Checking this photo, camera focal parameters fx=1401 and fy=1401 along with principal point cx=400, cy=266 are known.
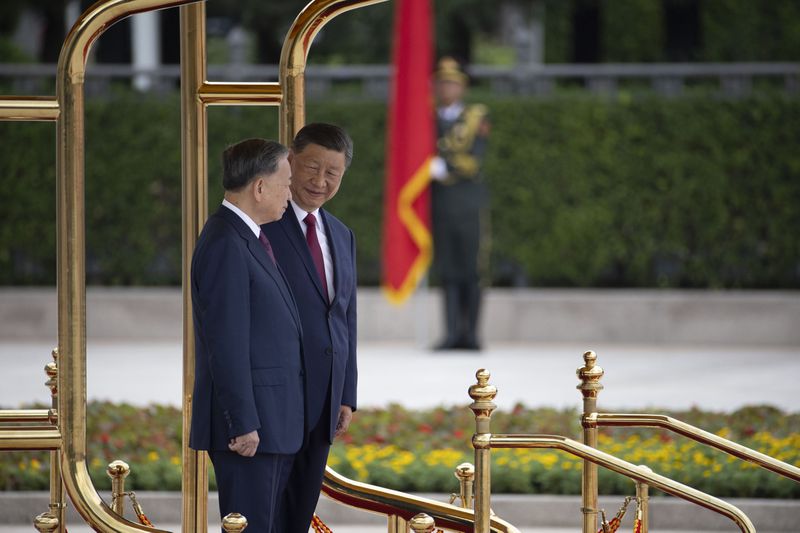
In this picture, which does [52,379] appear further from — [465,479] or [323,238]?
[465,479]

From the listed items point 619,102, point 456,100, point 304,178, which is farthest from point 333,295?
point 619,102

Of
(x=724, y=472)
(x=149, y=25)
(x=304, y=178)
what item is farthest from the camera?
(x=149, y=25)

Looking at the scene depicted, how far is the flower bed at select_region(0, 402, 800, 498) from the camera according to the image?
646 centimetres

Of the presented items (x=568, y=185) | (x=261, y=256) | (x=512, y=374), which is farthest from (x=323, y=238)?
(x=568, y=185)

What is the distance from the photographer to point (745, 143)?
42.9ft

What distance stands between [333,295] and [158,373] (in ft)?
23.6

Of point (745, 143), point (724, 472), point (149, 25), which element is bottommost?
point (724, 472)

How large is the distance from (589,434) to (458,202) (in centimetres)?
747

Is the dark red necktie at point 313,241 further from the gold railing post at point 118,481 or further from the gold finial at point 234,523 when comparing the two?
the gold railing post at point 118,481

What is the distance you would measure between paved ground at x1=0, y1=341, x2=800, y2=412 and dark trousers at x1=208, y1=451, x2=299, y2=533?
532cm

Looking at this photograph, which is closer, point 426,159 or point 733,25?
point 426,159

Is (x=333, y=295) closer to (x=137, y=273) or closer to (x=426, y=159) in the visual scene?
(x=426, y=159)

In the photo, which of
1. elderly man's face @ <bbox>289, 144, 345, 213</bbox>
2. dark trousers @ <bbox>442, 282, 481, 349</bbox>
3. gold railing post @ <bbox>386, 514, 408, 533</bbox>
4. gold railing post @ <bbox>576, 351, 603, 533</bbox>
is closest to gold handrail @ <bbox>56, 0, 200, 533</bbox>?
elderly man's face @ <bbox>289, 144, 345, 213</bbox>

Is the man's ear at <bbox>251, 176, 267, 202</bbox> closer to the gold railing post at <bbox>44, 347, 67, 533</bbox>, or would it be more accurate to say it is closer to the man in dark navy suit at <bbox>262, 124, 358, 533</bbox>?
the man in dark navy suit at <bbox>262, 124, 358, 533</bbox>
